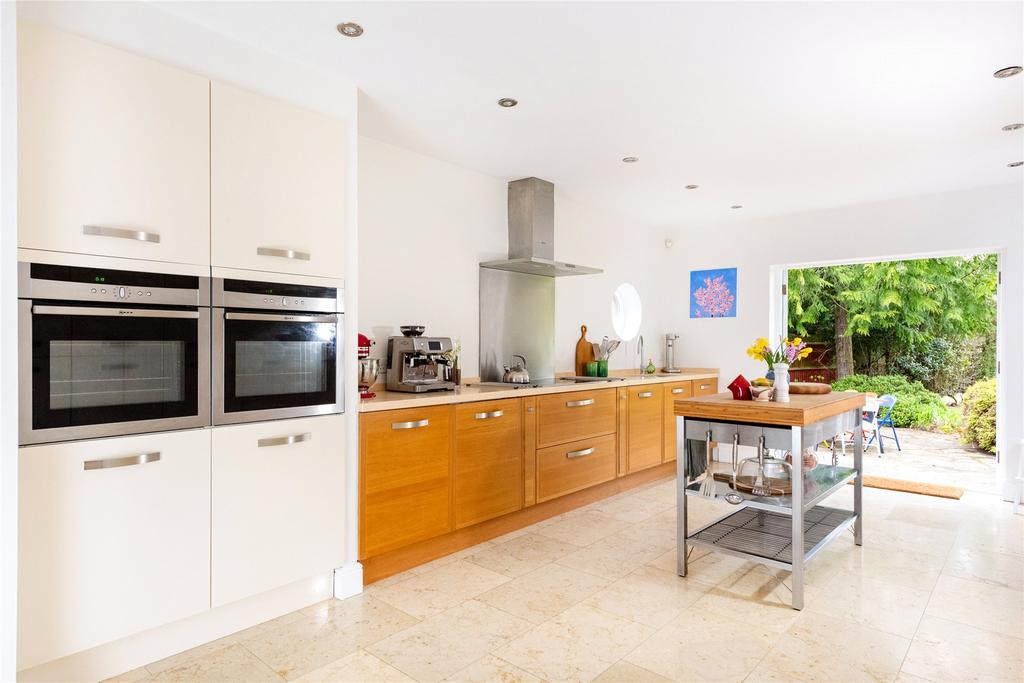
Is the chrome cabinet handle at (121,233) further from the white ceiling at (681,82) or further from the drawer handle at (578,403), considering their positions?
the drawer handle at (578,403)

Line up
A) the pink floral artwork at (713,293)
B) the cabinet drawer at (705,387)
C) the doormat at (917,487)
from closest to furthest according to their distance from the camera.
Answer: the doormat at (917,487)
the cabinet drawer at (705,387)
the pink floral artwork at (713,293)

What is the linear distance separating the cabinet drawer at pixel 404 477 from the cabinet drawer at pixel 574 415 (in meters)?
0.83

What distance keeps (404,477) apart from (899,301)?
27.9 feet

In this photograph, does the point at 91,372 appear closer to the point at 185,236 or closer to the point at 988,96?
the point at 185,236

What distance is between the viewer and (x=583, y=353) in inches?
203

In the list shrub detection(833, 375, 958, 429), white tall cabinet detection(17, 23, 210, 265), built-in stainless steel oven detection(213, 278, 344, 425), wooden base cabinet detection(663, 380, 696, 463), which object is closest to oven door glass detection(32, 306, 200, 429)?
built-in stainless steel oven detection(213, 278, 344, 425)

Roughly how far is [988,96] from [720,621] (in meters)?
2.85

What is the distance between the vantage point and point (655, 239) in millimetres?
6195

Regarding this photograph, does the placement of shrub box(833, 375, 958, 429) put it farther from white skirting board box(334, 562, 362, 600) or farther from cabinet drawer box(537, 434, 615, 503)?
white skirting board box(334, 562, 362, 600)

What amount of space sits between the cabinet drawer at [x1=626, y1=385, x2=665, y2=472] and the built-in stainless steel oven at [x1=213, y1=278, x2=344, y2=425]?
2.63 meters

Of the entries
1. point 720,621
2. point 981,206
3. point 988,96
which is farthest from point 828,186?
point 720,621

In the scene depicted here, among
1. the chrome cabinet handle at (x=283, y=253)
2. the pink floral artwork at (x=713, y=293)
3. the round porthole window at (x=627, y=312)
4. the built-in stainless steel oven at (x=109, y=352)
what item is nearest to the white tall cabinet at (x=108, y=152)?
the built-in stainless steel oven at (x=109, y=352)

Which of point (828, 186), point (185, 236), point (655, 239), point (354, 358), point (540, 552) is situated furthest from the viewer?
point (655, 239)

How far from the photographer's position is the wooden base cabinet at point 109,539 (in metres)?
1.88
